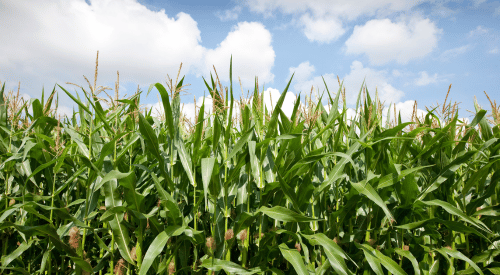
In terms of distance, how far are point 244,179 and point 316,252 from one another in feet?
2.40

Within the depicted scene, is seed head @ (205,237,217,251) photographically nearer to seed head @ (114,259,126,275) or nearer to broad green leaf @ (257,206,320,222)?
broad green leaf @ (257,206,320,222)

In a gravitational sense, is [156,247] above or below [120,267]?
above

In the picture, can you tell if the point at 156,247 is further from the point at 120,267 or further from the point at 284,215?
the point at 284,215

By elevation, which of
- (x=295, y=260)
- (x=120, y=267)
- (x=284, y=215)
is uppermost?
(x=284, y=215)

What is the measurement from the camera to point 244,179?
1843 mm

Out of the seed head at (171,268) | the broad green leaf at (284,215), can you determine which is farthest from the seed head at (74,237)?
the broad green leaf at (284,215)

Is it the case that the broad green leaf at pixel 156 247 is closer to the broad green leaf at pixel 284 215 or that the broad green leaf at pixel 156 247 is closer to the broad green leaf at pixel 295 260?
the broad green leaf at pixel 284 215

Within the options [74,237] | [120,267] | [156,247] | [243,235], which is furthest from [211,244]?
[74,237]

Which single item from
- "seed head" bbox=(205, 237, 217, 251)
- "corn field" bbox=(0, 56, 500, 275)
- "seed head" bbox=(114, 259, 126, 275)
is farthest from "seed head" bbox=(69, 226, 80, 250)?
"seed head" bbox=(205, 237, 217, 251)

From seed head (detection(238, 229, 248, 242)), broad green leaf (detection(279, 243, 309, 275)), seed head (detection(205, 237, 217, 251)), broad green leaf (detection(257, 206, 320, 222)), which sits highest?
broad green leaf (detection(257, 206, 320, 222))

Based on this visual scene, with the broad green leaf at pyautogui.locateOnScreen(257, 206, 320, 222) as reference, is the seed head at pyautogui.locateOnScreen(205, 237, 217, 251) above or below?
below

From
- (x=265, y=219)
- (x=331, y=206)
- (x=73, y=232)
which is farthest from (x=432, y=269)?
(x=73, y=232)

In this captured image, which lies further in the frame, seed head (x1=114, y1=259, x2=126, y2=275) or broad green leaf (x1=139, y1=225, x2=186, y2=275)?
seed head (x1=114, y1=259, x2=126, y2=275)

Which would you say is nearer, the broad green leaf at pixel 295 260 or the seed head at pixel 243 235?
the broad green leaf at pixel 295 260
